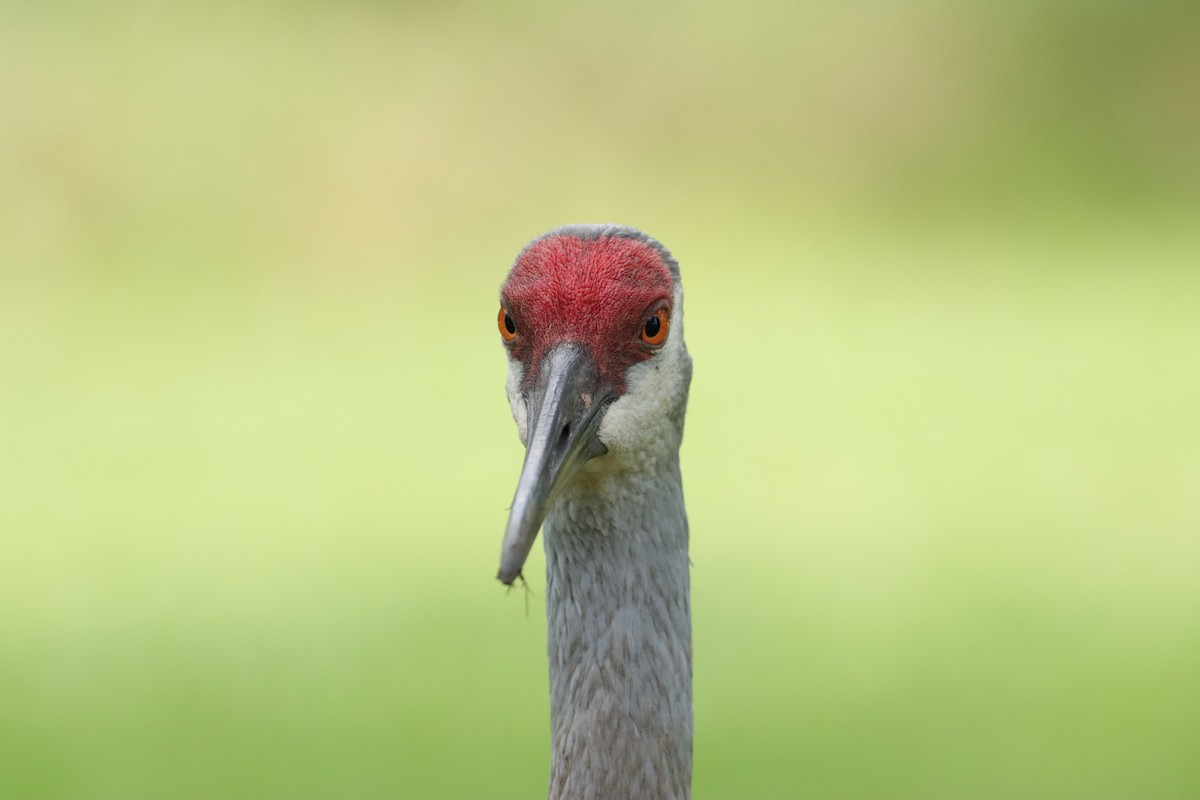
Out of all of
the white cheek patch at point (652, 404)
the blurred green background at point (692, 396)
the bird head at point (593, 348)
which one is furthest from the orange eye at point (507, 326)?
the blurred green background at point (692, 396)

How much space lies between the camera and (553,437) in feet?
5.74

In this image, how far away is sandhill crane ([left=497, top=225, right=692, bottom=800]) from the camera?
185cm

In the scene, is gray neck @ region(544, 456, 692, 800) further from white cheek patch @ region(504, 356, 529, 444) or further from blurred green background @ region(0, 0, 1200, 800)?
blurred green background @ region(0, 0, 1200, 800)

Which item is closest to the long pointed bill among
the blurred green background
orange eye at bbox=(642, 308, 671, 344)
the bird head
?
the bird head

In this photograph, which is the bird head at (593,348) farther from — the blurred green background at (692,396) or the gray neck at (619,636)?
the blurred green background at (692,396)

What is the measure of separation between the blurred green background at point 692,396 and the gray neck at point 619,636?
2.08 metres

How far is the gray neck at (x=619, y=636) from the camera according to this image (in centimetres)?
196

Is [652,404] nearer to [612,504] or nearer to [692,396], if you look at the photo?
[612,504]

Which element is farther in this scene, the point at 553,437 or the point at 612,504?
the point at 612,504

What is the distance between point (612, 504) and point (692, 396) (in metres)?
4.72

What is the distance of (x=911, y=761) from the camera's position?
163 inches

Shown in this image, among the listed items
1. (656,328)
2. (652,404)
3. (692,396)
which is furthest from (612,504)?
(692,396)

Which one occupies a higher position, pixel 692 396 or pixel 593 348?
pixel 692 396

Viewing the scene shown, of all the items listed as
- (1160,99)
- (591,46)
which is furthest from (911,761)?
(1160,99)
